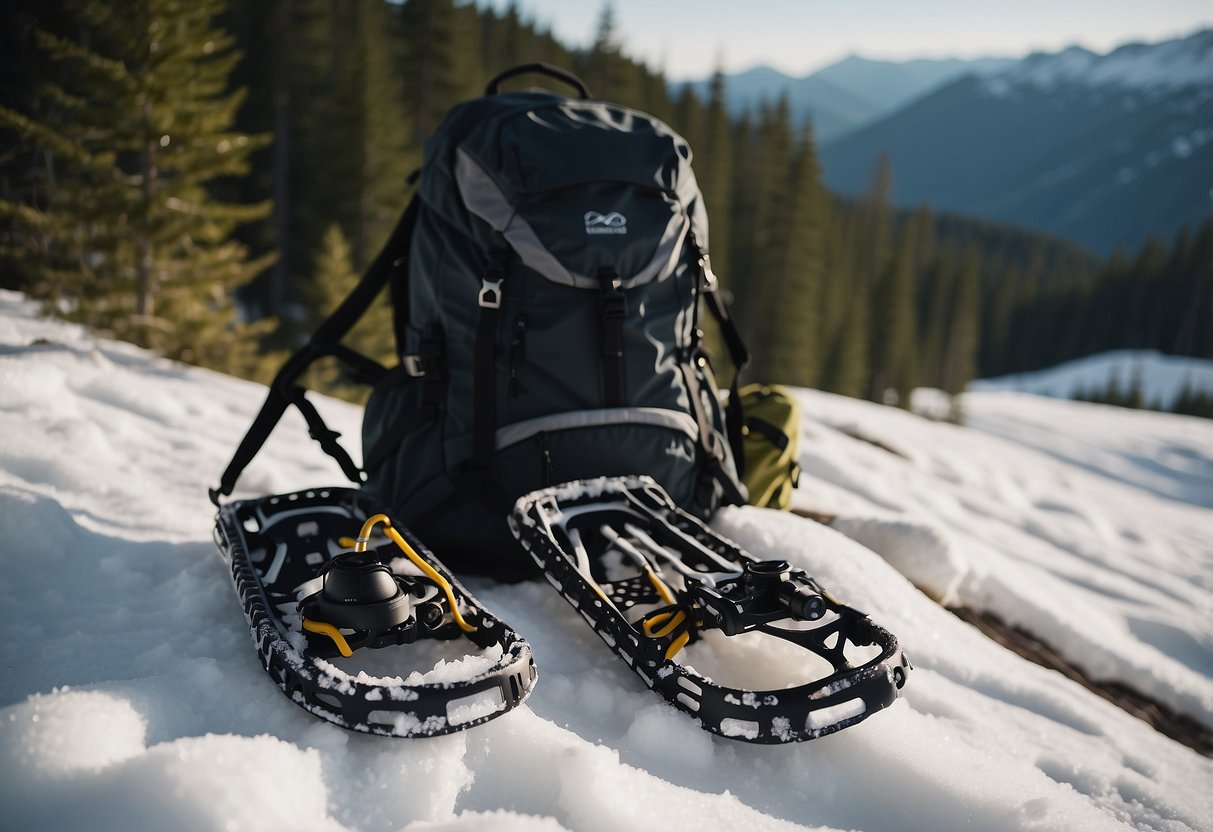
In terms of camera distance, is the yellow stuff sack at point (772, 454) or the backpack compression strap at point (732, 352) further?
the yellow stuff sack at point (772, 454)

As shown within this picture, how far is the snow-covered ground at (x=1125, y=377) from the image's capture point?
50438 millimetres

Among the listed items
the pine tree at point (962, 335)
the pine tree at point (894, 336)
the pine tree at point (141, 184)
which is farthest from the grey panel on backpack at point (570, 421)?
the pine tree at point (962, 335)

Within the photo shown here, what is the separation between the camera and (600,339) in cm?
228

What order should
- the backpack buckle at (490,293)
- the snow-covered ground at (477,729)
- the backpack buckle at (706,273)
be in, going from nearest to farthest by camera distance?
1. the snow-covered ground at (477,729)
2. the backpack buckle at (490,293)
3. the backpack buckle at (706,273)

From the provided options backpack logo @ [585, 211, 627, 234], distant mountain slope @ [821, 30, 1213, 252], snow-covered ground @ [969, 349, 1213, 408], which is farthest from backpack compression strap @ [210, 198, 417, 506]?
distant mountain slope @ [821, 30, 1213, 252]

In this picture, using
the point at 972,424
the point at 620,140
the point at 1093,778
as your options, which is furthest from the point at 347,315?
the point at 972,424

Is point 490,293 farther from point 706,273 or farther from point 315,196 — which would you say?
point 315,196

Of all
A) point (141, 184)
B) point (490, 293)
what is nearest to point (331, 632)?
point (490, 293)

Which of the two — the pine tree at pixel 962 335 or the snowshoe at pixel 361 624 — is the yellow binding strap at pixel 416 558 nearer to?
the snowshoe at pixel 361 624

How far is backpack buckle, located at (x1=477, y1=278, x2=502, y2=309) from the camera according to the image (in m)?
2.19

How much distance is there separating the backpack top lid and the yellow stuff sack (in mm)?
990

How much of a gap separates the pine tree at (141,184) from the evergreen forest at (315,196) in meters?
0.02

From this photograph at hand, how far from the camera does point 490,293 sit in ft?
7.18

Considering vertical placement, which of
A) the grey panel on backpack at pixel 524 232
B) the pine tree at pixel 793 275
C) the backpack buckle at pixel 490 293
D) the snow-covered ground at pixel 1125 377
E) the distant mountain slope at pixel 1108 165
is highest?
the distant mountain slope at pixel 1108 165
